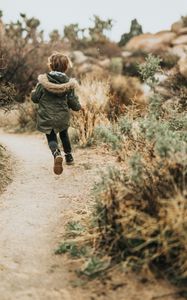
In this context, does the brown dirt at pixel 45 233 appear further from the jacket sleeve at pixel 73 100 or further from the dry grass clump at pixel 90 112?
the jacket sleeve at pixel 73 100

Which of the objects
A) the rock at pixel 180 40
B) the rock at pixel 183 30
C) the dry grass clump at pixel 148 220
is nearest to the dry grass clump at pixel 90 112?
the dry grass clump at pixel 148 220

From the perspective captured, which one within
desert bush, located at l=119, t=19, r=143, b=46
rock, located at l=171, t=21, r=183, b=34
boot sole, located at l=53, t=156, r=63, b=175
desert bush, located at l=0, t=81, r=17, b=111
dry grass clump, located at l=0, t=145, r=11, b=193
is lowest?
desert bush, located at l=119, t=19, r=143, b=46

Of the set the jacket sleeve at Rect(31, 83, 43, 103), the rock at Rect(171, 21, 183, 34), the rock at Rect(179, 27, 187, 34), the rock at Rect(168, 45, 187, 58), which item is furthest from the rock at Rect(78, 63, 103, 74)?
the jacket sleeve at Rect(31, 83, 43, 103)

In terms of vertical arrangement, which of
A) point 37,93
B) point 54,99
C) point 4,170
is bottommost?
point 4,170

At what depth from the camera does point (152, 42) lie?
31.9 metres

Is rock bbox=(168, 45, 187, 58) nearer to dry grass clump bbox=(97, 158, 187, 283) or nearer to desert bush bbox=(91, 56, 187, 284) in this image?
desert bush bbox=(91, 56, 187, 284)

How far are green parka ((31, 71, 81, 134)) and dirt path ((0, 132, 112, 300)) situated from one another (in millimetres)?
712

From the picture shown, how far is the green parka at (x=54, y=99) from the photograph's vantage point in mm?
6480

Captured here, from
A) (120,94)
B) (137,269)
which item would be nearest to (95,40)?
(120,94)

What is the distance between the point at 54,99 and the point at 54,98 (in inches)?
0.6

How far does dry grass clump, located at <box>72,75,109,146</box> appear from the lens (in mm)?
8734

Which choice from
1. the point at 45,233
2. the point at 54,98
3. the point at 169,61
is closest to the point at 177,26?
the point at 169,61

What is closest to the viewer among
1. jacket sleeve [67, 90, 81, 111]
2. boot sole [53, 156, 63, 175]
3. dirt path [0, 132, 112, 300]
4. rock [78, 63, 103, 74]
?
dirt path [0, 132, 112, 300]

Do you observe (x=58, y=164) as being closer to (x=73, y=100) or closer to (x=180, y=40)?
(x=73, y=100)
